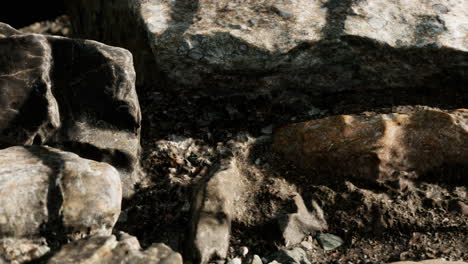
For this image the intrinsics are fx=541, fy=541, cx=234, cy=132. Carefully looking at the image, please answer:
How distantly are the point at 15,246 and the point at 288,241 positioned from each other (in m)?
1.23

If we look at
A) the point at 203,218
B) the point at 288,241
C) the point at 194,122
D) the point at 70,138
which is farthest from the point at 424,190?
the point at 70,138

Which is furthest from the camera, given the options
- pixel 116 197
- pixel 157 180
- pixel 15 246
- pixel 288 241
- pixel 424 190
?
pixel 157 180

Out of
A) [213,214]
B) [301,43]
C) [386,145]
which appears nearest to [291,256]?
[213,214]

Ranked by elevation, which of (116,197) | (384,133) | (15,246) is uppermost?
(384,133)

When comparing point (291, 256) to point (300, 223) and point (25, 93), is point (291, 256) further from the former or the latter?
point (25, 93)

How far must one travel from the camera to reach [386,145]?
2881 mm

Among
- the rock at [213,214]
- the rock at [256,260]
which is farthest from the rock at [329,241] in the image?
the rock at [213,214]

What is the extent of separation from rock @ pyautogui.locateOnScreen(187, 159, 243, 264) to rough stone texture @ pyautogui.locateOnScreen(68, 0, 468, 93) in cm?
68

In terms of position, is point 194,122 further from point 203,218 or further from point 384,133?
point 384,133

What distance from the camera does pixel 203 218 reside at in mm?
2586

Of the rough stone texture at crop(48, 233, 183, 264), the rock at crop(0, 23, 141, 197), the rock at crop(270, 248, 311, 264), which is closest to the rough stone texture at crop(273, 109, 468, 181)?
the rock at crop(270, 248, 311, 264)

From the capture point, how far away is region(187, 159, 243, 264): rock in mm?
2496

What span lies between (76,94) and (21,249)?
0.99m

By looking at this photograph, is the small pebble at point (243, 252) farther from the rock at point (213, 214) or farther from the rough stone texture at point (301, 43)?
the rough stone texture at point (301, 43)
